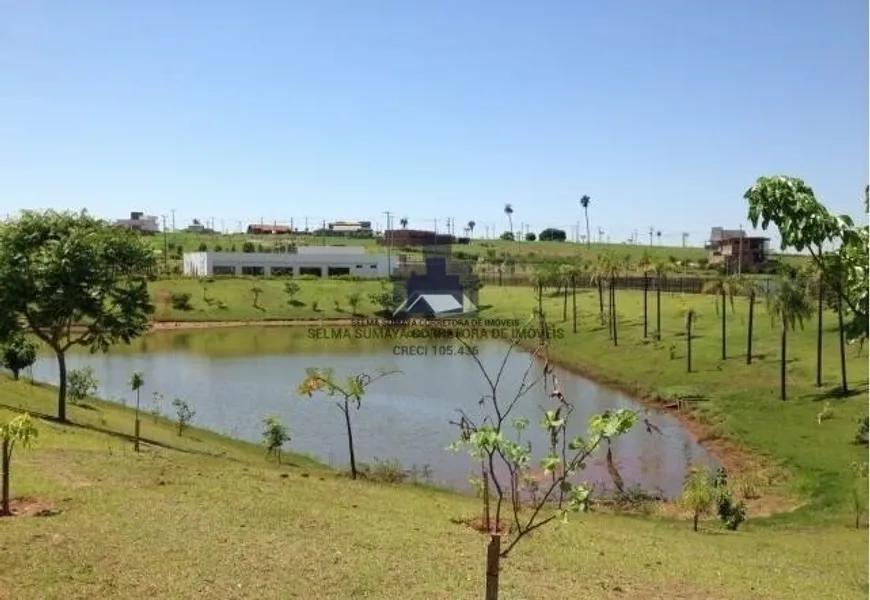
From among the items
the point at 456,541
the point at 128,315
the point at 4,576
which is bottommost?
the point at 456,541

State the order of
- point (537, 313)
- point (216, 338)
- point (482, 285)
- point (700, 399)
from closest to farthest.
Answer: point (537, 313)
point (700, 399)
point (216, 338)
point (482, 285)

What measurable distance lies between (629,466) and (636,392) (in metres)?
17.4

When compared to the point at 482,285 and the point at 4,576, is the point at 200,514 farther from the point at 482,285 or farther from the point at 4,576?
the point at 482,285

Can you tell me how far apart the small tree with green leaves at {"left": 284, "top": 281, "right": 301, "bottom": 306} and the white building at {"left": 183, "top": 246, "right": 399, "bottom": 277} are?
1645 cm

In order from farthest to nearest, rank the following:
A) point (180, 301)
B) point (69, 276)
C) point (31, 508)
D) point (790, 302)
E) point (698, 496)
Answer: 1. point (180, 301)
2. point (790, 302)
3. point (69, 276)
4. point (698, 496)
5. point (31, 508)

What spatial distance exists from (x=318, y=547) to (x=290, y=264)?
105 m

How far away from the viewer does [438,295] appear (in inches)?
3526

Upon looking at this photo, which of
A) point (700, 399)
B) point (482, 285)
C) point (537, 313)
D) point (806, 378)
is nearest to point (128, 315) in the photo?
point (537, 313)

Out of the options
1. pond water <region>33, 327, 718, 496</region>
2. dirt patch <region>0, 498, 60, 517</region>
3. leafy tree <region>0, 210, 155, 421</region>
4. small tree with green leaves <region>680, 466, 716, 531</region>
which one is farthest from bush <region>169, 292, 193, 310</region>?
dirt patch <region>0, 498, 60, 517</region>

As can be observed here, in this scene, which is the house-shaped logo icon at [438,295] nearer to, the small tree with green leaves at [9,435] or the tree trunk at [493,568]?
the small tree with green leaves at [9,435]

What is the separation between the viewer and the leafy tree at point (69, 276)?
91.6ft

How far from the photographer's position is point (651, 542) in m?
17.1

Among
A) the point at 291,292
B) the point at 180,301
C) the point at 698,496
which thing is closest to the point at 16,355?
the point at 698,496

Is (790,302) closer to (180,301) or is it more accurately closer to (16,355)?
(16,355)
